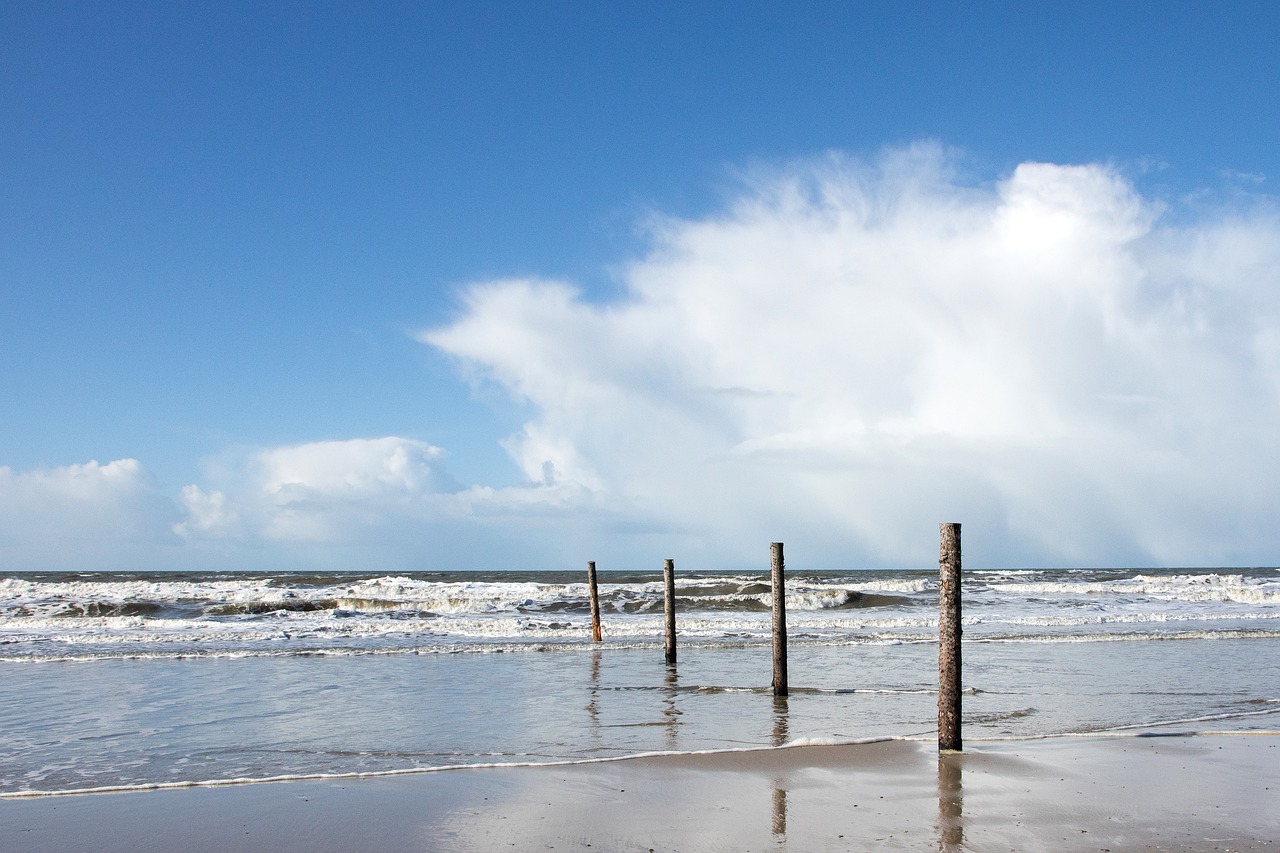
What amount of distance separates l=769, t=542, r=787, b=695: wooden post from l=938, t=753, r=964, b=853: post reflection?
16.2 ft

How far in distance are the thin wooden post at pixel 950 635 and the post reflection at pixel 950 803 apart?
315 mm

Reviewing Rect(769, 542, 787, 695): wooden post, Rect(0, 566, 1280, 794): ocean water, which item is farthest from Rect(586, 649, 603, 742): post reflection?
Rect(769, 542, 787, 695): wooden post

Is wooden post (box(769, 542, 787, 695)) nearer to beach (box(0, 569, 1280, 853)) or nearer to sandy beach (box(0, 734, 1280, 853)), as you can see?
beach (box(0, 569, 1280, 853))

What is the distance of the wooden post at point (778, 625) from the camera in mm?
15656

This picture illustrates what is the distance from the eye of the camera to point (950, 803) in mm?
9023

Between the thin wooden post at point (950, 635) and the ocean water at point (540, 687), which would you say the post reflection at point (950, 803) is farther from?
the ocean water at point (540, 687)

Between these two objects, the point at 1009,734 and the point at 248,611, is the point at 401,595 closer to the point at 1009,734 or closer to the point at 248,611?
the point at 248,611

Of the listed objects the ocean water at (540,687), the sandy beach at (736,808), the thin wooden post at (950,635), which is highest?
the thin wooden post at (950,635)

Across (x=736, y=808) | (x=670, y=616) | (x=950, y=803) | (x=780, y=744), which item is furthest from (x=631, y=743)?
(x=670, y=616)

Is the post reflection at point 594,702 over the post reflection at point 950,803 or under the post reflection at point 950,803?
under

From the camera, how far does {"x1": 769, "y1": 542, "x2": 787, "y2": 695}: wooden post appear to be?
15.7 metres

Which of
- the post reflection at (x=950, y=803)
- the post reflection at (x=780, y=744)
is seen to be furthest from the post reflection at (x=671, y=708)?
the post reflection at (x=950, y=803)

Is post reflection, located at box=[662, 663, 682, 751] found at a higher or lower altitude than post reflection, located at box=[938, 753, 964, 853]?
lower

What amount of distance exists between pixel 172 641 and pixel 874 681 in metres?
A: 21.6
